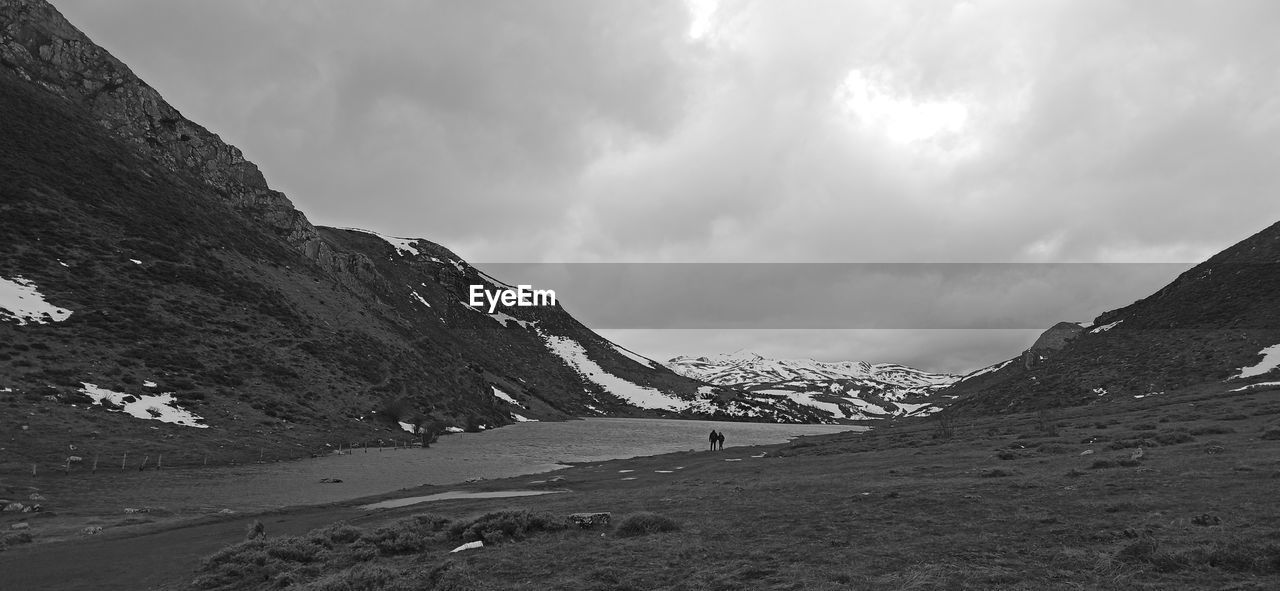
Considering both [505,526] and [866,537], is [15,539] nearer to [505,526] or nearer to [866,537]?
Answer: [505,526]

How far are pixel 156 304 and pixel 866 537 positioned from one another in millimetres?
85748

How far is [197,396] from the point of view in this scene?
190 ft

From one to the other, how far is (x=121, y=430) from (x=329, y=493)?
23742 millimetres

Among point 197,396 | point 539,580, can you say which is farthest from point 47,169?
point 539,580

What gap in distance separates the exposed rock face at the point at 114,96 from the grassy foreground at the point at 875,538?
136 m

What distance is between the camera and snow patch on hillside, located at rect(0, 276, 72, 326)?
56250mm

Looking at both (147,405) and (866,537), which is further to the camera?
(147,405)

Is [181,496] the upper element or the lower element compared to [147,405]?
lower

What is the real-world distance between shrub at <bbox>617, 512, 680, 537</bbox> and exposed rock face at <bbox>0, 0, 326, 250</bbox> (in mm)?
139502

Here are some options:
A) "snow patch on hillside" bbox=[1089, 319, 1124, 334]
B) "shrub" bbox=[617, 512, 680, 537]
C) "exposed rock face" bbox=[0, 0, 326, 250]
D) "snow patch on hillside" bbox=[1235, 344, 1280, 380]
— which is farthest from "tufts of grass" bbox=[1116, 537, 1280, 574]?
"exposed rock face" bbox=[0, 0, 326, 250]

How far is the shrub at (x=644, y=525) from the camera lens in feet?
53.1

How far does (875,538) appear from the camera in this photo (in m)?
13.8

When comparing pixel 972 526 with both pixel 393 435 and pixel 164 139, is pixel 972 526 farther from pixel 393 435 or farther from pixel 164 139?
pixel 164 139

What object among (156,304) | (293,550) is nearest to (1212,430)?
(293,550)
